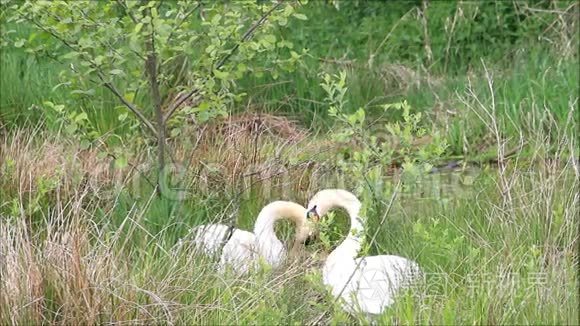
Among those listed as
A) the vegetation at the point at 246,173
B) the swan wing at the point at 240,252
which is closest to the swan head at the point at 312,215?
the vegetation at the point at 246,173

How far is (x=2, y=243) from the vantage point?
4.49 metres

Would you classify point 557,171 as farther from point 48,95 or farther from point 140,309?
point 48,95

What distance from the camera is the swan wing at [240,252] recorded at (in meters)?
4.68

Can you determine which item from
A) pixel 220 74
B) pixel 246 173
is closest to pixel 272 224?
pixel 246 173

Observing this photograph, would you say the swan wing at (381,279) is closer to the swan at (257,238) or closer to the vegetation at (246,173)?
the vegetation at (246,173)

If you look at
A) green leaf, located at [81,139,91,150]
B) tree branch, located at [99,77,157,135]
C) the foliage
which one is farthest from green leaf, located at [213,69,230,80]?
green leaf, located at [81,139,91,150]

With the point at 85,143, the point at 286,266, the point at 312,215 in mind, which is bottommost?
the point at 286,266

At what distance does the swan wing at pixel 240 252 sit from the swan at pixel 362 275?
31 centimetres

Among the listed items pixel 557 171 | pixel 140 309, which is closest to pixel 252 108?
pixel 557 171

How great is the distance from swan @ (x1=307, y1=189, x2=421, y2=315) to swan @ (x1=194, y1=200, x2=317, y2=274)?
10.0 inches

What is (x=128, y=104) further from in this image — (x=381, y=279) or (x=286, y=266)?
(x=381, y=279)

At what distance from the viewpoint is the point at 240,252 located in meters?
4.90

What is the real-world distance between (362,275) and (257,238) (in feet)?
2.34

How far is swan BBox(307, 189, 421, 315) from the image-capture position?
13.9ft
